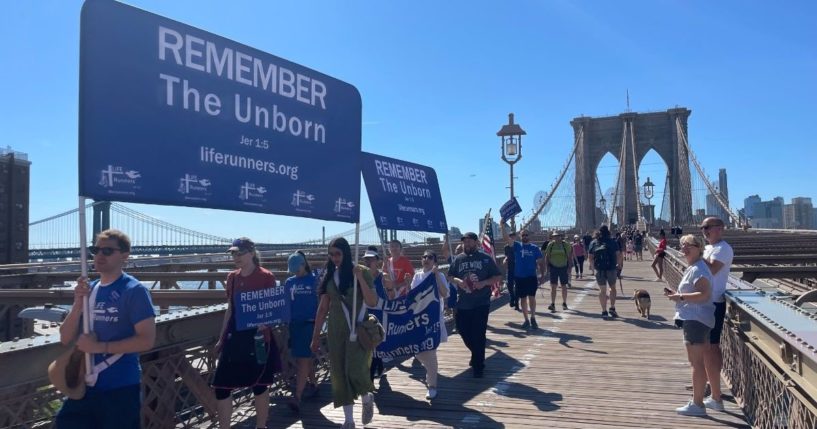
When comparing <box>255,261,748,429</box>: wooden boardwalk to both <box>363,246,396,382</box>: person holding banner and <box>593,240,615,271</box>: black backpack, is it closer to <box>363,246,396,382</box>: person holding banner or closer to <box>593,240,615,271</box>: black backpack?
<box>363,246,396,382</box>: person holding banner

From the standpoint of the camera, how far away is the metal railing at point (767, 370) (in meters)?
3.09

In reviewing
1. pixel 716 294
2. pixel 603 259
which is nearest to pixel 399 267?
pixel 716 294

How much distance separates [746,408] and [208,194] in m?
4.17

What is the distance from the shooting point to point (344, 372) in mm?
4559

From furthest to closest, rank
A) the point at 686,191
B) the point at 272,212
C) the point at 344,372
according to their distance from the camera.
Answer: the point at 686,191 < the point at 344,372 < the point at 272,212

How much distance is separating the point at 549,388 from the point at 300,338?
234cm

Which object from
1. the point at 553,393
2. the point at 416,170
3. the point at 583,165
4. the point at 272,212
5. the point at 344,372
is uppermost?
the point at 583,165

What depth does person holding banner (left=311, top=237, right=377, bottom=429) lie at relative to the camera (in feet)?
14.8

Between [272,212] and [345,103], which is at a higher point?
[345,103]

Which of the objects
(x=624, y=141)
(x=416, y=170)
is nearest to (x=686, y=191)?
(x=624, y=141)

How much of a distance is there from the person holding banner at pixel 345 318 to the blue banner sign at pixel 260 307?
0.42 m

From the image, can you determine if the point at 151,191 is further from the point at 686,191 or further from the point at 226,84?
the point at 686,191

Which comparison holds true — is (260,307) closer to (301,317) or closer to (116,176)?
(301,317)

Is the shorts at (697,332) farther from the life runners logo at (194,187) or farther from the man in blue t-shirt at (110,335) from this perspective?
the man in blue t-shirt at (110,335)
